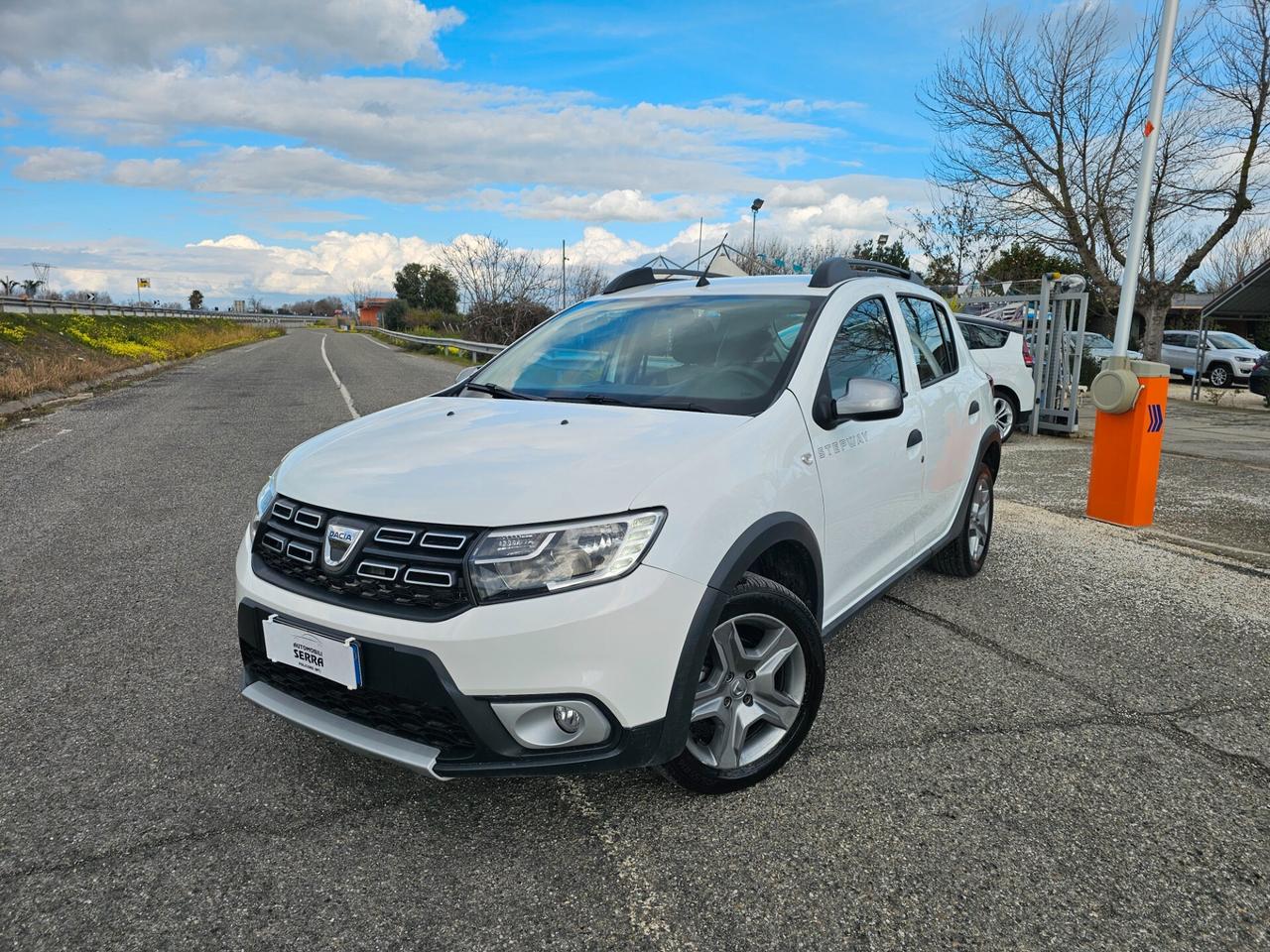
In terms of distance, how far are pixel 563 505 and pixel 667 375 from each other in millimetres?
1222

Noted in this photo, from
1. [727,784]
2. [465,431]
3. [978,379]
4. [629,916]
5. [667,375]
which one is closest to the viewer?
[629,916]

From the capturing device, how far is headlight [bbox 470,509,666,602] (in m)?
2.15

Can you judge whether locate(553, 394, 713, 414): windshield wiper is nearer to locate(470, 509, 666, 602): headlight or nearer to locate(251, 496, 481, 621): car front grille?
locate(470, 509, 666, 602): headlight

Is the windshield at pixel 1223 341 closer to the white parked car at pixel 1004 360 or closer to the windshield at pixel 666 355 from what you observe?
the white parked car at pixel 1004 360

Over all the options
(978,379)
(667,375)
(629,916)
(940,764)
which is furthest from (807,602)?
(978,379)

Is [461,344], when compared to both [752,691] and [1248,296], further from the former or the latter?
[752,691]

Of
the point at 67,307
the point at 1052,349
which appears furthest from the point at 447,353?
the point at 67,307

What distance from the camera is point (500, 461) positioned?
245 cm

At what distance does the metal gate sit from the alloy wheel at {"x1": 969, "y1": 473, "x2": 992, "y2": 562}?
7493 millimetres

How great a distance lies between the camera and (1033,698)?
3371mm

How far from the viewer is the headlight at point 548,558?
2.15 meters

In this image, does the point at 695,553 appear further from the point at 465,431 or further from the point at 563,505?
the point at 465,431

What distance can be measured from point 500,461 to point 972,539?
11.2ft

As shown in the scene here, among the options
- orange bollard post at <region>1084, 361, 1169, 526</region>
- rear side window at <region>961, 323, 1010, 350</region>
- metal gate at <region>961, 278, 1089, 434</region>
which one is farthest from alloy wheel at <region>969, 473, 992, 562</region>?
metal gate at <region>961, 278, 1089, 434</region>
